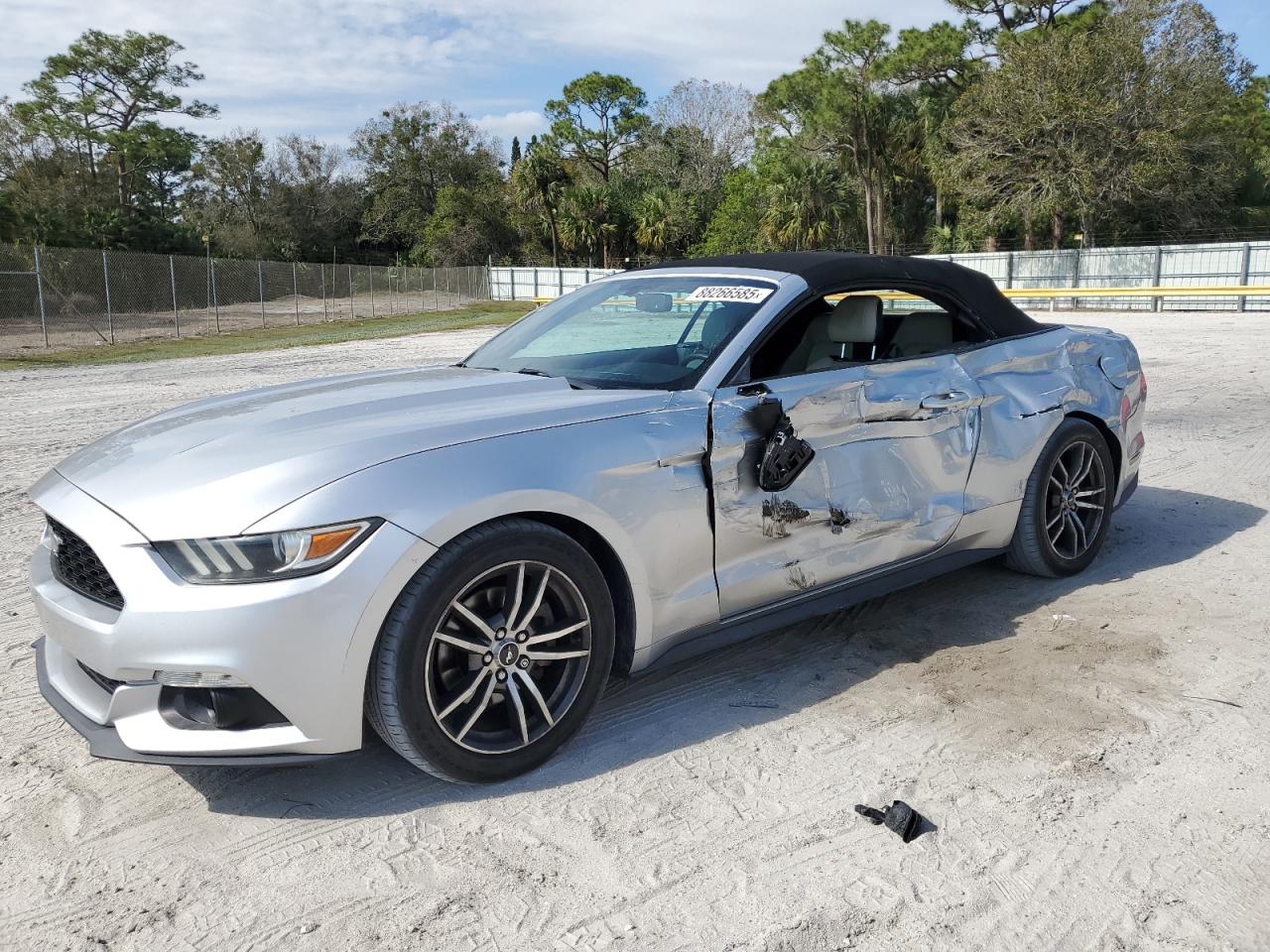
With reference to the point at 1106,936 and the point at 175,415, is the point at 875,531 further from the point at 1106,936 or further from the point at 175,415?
the point at 175,415

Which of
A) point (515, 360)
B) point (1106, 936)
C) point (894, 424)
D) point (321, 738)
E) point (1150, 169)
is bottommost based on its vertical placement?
point (1106, 936)

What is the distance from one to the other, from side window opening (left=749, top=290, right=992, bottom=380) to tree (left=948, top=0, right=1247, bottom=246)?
37.8 m

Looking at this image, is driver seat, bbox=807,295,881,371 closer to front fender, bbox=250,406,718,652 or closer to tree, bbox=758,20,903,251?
front fender, bbox=250,406,718,652

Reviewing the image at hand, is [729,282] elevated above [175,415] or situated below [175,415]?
above

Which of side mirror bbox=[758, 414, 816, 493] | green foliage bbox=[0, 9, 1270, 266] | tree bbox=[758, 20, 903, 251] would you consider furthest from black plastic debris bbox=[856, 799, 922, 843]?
tree bbox=[758, 20, 903, 251]

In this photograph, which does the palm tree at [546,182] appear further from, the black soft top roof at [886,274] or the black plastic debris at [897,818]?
the black plastic debris at [897,818]

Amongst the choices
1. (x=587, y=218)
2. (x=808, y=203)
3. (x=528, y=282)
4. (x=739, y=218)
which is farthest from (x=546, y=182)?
(x=808, y=203)

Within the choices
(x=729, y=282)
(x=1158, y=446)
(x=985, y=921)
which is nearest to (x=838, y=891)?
(x=985, y=921)

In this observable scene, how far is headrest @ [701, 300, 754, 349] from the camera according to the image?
370 centimetres

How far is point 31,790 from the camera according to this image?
3037mm

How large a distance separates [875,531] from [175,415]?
264 centimetres

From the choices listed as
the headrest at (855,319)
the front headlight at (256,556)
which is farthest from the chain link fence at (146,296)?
the front headlight at (256,556)

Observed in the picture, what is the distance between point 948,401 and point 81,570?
320cm

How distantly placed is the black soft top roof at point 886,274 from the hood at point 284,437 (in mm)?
987
